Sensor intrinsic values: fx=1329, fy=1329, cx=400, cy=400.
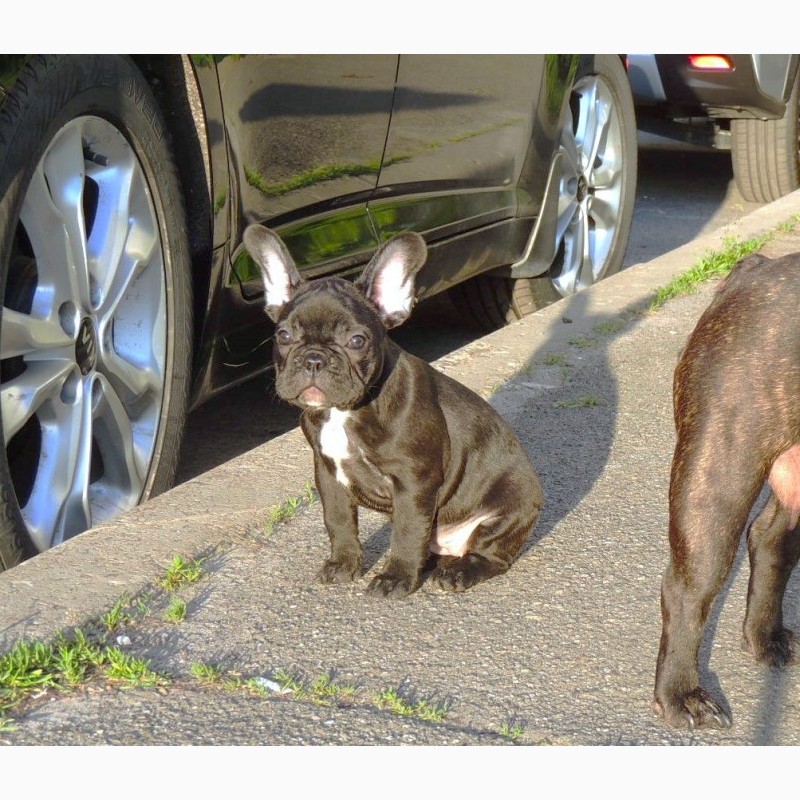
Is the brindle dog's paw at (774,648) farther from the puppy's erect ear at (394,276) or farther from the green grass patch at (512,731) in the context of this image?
the puppy's erect ear at (394,276)

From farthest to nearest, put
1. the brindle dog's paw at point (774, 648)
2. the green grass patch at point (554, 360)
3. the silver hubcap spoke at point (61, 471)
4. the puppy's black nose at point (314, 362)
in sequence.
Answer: the green grass patch at point (554, 360)
the silver hubcap spoke at point (61, 471)
the puppy's black nose at point (314, 362)
the brindle dog's paw at point (774, 648)

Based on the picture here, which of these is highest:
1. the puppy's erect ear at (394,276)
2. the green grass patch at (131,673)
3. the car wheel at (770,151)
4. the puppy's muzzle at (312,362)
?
the puppy's erect ear at (394,276)

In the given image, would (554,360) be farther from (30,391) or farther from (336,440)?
(30,391)

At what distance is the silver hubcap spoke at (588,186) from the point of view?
22.8 ft

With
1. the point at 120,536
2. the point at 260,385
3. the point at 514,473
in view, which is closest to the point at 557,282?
the point at 260,385

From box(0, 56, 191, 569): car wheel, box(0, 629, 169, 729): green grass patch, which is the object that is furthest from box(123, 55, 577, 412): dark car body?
box(0, 629, 169, 729): green grass patch

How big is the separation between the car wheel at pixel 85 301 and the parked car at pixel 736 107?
583 cm

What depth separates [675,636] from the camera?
10.3 ft

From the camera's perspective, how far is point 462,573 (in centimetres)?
388

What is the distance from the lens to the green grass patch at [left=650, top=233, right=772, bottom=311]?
22.4 ft

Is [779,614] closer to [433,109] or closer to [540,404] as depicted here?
[540,404]

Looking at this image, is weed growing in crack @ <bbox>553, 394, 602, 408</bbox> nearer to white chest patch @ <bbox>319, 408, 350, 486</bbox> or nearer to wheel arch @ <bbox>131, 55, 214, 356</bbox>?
wheel arch @ <bbox>131, 55, 214, 356</bbox>


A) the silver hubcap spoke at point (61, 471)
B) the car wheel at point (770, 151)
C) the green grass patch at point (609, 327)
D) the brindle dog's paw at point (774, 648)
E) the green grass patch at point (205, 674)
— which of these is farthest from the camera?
the car wheel at point (770, 151)

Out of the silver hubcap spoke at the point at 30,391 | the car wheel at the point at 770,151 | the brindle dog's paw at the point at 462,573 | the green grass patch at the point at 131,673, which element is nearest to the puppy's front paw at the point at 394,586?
the brindle dog's paw at the point at 462,573
